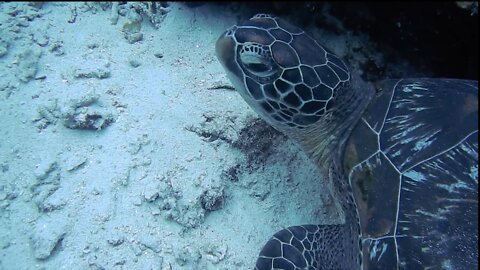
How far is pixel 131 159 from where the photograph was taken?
2.13 metres

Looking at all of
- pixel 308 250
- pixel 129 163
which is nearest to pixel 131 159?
pixel 129 163

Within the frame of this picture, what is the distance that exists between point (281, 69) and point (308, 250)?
0.96 meters

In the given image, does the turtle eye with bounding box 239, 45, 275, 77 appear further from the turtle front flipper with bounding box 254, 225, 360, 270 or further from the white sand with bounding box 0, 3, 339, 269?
the turtle front flipper with bounding box 254, 225, 360, 270

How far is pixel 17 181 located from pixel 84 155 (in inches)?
14.3

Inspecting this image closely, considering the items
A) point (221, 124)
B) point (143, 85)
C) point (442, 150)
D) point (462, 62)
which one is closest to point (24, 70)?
point (143, 85)

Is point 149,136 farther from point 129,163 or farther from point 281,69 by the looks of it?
point 281,69

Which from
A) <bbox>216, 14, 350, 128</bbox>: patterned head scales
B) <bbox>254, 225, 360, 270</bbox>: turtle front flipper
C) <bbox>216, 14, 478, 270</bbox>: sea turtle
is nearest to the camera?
<bbox>216, 14, 478, 270</bbox>: sea turtle

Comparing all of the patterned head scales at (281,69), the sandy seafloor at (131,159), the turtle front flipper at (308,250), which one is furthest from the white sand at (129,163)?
the patterned head scales at (281,69)

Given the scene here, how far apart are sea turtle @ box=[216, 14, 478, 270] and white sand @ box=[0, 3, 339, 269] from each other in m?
0.28

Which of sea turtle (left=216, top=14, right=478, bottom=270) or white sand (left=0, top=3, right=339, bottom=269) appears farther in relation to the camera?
white sand (left=0, top=3, right=339, bottom=269)

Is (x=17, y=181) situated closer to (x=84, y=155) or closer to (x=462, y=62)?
(x=84, y=155)

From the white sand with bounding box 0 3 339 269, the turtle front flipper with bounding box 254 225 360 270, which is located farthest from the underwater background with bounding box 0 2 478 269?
the turtle front flipper with bounding box 254 225 360 270

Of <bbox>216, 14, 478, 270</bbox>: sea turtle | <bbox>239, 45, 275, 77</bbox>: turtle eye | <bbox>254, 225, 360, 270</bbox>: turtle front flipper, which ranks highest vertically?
<bbox>239, 45, 275, 77</bbox>: turtle eye

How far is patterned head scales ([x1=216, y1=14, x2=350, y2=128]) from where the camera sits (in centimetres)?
192
